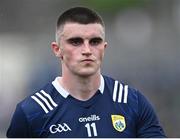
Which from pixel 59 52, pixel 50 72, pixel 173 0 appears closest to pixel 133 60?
pixel 173 0

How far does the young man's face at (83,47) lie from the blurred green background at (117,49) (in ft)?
18.5

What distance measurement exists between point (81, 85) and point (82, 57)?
0.16 m

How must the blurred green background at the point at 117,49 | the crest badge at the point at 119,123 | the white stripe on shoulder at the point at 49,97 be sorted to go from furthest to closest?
1. the blurred green background at the point at 117,49
2. the white stripe on shoulder at the point at 49,97
3. the crest badge at the point at 119,123

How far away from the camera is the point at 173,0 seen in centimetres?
1588

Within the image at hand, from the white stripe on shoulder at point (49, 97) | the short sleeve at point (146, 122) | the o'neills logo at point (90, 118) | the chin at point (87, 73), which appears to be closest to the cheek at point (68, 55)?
the chin at point (87, 73)

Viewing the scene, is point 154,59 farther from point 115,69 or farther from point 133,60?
point 115,69

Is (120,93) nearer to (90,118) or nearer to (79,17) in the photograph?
(90,118)

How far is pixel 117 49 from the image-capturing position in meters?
14.6

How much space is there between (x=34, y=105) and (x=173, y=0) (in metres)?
12.3

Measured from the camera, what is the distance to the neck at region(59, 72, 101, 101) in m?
3.93

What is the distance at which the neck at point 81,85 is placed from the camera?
393 cm

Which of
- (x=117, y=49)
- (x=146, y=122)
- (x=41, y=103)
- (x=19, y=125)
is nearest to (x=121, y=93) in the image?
(x=146, y=122)

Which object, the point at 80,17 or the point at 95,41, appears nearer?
the point at 95,41

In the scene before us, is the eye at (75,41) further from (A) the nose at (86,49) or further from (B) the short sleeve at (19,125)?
(B) the short sleeve at (19,125)
